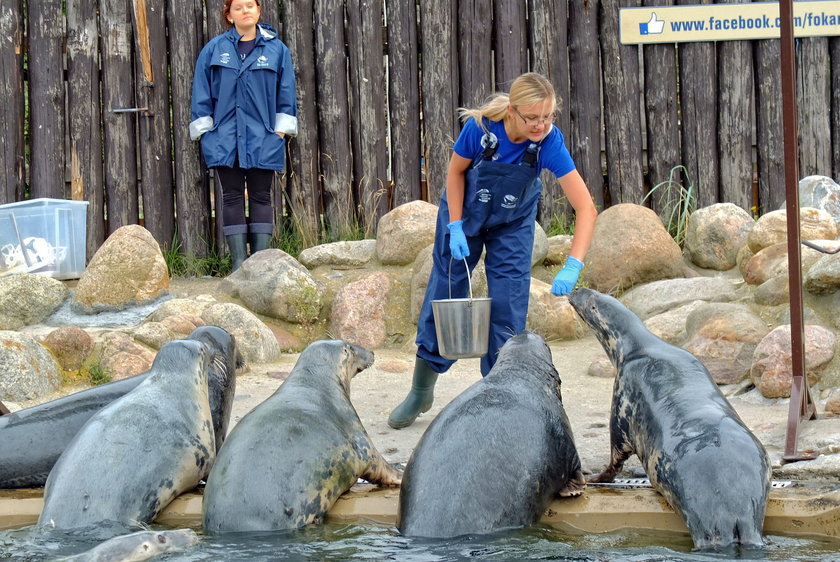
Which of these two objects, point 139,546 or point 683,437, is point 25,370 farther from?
point 683,437

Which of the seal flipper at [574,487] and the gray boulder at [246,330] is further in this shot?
the gray boulder at [246,330]

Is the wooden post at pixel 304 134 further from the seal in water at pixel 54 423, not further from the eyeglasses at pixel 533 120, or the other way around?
the eyeglasses at pixel 533 120

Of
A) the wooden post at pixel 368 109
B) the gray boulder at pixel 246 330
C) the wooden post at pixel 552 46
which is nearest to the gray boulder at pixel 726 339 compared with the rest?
the wooden post at pixel 552 46

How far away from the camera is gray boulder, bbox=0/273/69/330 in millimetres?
7621

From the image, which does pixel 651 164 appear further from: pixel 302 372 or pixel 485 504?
pixel 485 504

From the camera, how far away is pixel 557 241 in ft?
27.6

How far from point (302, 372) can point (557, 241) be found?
387 centimetres

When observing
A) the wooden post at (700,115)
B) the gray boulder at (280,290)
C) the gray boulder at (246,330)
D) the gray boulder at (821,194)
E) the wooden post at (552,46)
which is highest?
the wooden post at (552,46)

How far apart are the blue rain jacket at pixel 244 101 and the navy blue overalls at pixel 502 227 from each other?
10.8 ft

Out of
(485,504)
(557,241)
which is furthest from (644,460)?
(557,241)

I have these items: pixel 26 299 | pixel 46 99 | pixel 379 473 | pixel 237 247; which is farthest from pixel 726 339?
pixel 46 99

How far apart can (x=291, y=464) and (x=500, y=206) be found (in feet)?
6.30

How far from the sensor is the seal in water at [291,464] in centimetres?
396

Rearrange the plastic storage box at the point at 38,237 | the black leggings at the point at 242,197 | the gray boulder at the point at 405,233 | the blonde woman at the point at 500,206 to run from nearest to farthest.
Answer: the blonde woman at the point at 500,206 → the gray boulder at the point at 405,233 → the plastic storage box at the point at 38,237 → the black leggings at the point at 242,197
